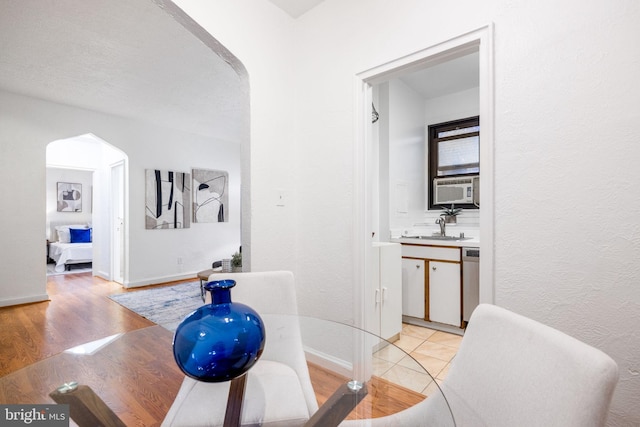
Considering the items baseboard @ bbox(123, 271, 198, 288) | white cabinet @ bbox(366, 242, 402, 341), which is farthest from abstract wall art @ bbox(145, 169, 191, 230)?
white cabinet @ bbox(366, 242, 402, 341)

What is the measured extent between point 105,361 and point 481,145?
2.00m

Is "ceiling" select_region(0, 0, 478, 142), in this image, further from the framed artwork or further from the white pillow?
the framed artwork

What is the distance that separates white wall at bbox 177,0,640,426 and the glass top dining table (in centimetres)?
65

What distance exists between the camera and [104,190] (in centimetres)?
550

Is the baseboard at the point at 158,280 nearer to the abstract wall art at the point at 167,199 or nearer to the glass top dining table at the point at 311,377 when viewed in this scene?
the abstract wall art at the point at 167,199

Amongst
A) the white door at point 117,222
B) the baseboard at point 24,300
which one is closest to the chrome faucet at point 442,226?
the white door at point 117,222

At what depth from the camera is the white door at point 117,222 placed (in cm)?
503

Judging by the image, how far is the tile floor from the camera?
1.11 meters

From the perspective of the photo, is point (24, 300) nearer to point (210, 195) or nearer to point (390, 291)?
point (210, 195)

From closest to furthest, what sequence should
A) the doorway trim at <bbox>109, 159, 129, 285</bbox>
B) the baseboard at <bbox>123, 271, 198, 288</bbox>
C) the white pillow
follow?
1. the baseboard at <bbox>123, 271, 198, 288</bbox>
2. the doorway trim at <bbox>109, 159, 129, 285</bbox>
3. the white pillow

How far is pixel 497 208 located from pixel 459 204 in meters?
2.16

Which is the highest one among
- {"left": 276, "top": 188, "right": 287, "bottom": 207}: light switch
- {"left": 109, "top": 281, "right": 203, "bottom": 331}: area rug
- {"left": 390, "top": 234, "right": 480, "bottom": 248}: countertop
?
{"left": 276, "top": 188, "right": 287, "bottom": 207}: light switch

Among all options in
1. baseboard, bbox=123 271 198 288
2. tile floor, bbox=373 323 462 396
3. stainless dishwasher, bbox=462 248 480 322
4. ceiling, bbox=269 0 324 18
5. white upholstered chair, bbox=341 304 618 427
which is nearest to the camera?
white upholstered chair, bbox=341 304 618 427

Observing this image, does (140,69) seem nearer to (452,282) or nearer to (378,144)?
(378,144)
